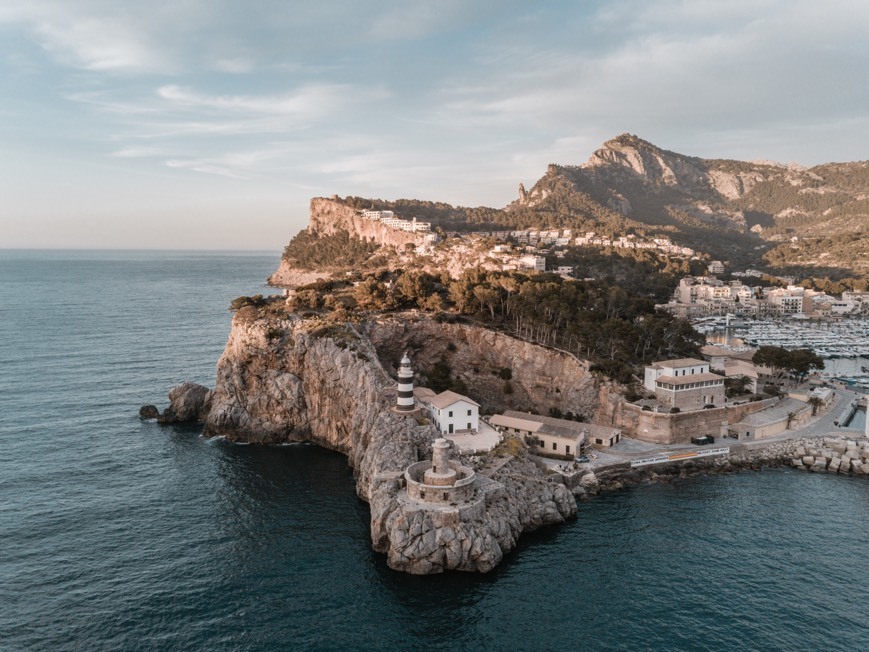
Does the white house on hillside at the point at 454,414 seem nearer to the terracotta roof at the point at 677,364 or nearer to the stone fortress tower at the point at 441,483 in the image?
the stone fortress tower at the point at 441,483

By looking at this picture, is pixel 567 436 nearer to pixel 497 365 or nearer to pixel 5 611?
pixel 497 365

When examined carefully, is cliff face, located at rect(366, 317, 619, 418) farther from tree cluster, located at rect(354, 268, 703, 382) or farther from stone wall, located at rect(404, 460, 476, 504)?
stone wall, located at rect(404, 460, 476, 504)

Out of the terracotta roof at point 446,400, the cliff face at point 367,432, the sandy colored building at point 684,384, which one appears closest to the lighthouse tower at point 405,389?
the cliff face at point 367,432

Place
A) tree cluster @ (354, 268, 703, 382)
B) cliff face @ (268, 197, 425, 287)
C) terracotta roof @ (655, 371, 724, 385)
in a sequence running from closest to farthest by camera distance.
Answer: terracotta roof @ (655, 371, 724, 385)
tree cluster @ (354, 268, 703, 382)
cliff face @ (268, 197, 425, 287)

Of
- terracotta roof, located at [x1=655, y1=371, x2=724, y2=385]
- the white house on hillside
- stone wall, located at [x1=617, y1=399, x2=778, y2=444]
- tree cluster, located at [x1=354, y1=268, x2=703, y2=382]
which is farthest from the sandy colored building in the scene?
the white house on hillside

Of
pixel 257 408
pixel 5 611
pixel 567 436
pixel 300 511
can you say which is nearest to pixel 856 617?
pixel 567 436

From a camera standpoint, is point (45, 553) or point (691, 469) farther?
point (691, 469)
